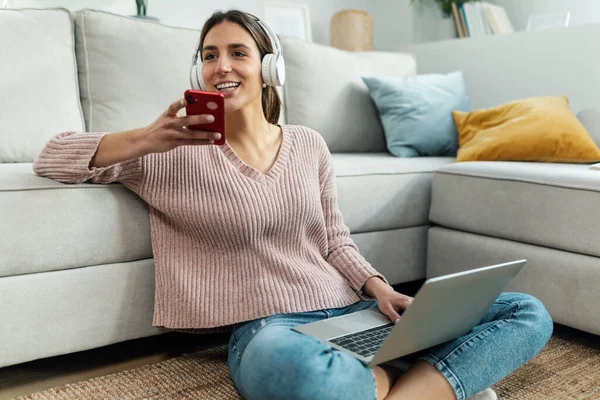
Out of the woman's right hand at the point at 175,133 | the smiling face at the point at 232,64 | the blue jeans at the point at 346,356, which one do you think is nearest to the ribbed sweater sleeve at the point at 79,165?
the woman's right hand at the point at 175,133

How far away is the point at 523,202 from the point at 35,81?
52.4 inches

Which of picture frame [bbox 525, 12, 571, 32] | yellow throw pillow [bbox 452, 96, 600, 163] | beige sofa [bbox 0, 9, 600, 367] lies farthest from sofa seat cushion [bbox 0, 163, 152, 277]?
picture frame [bbox 525, 12, 571, 32]

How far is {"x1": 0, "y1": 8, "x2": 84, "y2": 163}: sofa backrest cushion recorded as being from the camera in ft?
5.14

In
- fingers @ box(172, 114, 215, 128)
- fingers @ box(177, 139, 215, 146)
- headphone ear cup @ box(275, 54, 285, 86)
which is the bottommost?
fingers @ box(177, 139, 215, 146)

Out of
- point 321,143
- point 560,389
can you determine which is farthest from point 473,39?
point 560,389

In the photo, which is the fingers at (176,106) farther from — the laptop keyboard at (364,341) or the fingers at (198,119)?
the laptop keyboard at (364,341)

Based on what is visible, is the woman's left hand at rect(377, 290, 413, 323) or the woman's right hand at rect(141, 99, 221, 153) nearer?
the woman's right hand at rect(141, 99, 221, 153)

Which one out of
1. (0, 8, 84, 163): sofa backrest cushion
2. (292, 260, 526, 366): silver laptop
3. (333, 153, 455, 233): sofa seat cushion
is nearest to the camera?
(292, 260, 526, 366): silver laptop

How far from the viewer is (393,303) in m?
1.16

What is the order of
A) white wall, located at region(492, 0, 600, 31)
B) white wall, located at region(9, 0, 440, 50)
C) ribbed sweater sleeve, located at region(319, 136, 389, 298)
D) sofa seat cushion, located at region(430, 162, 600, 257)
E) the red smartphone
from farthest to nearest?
1. white wall, located at region(492, 0, 600, 31)
2. white wall, located at region(9, 0, 440, 50)
3. sofa seat cushion, located at region(430, 162, 600, 257)
4. ribbed sweater sleeve, located at region(319, 136, 389, 298)
5. the red smartphone

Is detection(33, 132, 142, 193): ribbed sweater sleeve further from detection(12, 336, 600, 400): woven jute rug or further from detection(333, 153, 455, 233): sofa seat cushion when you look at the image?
detection(333, 153, 455, 233): sofa seat cushion

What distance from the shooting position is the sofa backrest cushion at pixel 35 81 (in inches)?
61.7

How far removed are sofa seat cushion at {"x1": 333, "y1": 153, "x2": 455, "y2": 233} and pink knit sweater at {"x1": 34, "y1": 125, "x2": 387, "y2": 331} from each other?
17.7 inches

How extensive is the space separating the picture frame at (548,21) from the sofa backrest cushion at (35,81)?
193cm
